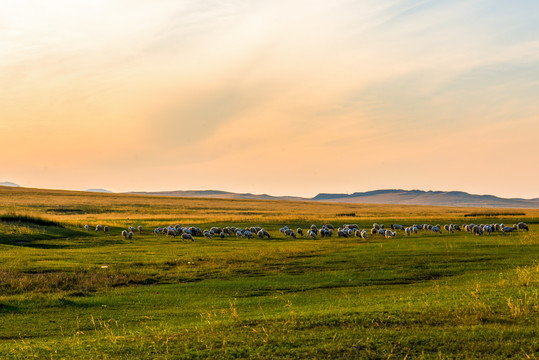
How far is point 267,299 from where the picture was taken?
→ 16891 mm

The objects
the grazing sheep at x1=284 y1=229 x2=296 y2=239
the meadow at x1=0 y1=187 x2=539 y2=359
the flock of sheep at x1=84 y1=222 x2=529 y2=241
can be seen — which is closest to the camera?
the meadow at x1=0 y1=187 x2=539 y2=359

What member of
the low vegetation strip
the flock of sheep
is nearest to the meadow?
the flock of sheep

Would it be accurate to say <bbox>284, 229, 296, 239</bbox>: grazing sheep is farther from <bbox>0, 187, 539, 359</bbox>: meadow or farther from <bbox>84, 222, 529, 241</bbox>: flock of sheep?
<bbox>0, 187, 539, 359</bbox>: meadow

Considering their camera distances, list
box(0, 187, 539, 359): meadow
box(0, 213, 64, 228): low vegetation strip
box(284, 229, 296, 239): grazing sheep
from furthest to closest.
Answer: box(0, 213, 64, 228): low vegetation strip → box(284, 229, 296, 239): grazing sheep → box(0, 187, 539, 359): meadow

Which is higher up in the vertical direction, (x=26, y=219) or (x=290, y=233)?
(x=26, y=219)

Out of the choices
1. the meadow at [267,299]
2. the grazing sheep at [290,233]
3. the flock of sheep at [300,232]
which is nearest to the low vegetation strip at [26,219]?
the flock of sheep at [300,232]

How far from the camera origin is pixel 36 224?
148 ft

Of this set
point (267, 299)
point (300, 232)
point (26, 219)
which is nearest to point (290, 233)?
point (300, 232)

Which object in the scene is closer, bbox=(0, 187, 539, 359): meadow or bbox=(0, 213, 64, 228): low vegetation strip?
bbox=(0, 187, 539, 359): meadow

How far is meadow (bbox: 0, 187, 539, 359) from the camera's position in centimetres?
930

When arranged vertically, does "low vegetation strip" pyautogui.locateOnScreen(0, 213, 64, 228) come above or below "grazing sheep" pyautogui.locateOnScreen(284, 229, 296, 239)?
above

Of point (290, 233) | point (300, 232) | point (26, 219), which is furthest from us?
point (300, 232)

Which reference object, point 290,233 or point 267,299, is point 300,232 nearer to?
point 290,233

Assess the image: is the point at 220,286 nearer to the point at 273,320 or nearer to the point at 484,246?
the point at 273,320
